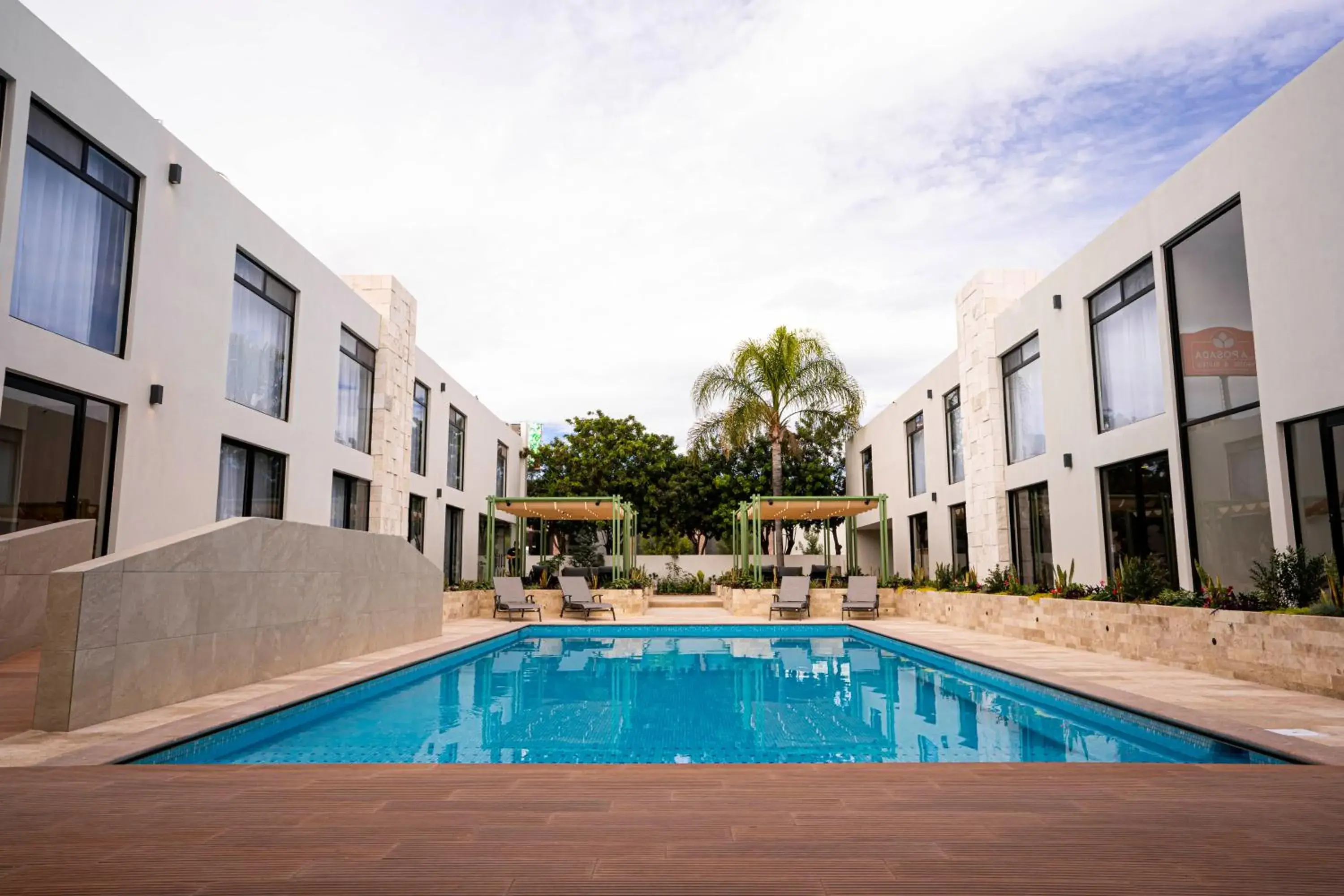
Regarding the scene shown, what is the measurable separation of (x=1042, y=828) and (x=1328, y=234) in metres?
7.28

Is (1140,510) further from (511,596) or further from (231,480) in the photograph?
(231,480)

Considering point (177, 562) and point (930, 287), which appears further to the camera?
point (930, 287)

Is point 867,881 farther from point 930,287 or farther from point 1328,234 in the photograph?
point 930,287

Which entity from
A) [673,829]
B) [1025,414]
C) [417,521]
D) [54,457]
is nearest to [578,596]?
[417,521]

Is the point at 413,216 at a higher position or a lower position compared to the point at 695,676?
higher

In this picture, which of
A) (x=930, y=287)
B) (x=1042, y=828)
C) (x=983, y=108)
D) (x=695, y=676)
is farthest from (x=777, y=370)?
(x=1042, y=828)

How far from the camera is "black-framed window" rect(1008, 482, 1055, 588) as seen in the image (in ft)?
44.9

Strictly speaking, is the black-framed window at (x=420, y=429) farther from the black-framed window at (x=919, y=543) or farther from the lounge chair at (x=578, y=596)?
the black-framed window at (x=919, y=543)

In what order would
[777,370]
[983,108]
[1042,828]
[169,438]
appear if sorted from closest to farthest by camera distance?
[1042,828] < [169,438] < [983,108] < [777,370]

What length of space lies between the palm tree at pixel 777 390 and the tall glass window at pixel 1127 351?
A: 953 cm

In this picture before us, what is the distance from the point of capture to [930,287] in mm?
19938

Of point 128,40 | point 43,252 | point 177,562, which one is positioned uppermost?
point 128,40

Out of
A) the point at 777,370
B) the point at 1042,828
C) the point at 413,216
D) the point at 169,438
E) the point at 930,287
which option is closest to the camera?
the point at 1042,828

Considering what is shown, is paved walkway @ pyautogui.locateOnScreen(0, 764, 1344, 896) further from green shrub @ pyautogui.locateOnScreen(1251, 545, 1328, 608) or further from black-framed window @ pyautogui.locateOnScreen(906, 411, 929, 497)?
black-framed window @ pyautogui.locateOnScreen(906, 411, 929, 497)
